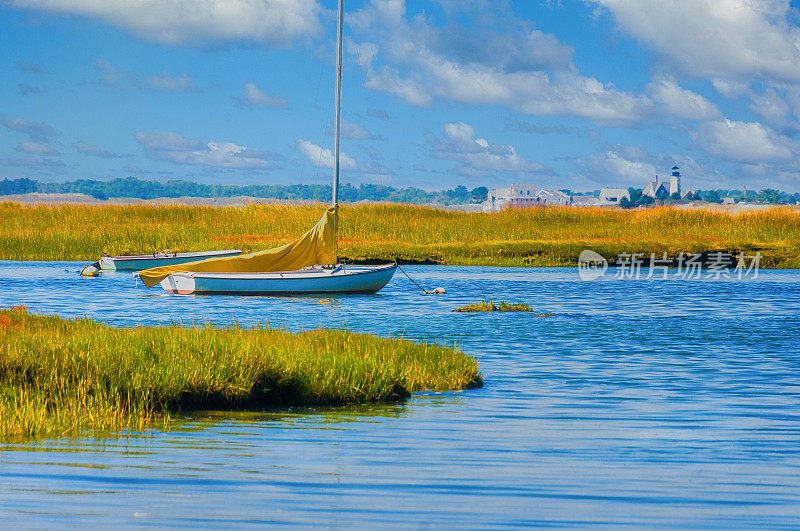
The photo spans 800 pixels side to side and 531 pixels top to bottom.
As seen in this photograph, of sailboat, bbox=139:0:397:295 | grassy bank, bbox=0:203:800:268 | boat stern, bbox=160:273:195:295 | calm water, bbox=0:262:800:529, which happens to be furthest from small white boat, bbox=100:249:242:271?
calm water, bbox=0:262:800:529

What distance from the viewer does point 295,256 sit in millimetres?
35719

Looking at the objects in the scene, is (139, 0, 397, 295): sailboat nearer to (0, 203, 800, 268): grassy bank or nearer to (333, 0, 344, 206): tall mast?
(333, 0, 344, 206): tall mast

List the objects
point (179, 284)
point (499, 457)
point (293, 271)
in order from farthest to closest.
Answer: point (179, 284), point (293, 271), point (499, 457)

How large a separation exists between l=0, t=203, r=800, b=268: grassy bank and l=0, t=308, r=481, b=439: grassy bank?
3939 cm

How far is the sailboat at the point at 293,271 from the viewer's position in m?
35.5

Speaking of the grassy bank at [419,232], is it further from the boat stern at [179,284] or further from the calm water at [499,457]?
the calm water at [499,457]

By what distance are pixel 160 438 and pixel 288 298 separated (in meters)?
25.1

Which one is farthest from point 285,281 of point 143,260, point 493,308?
point 143,260

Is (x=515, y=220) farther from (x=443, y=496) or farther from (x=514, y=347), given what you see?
(x=443, y=496)

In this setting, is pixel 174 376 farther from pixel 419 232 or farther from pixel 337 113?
pixel 419 232

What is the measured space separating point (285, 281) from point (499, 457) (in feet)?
81.9

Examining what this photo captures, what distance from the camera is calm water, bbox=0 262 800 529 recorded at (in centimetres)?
864

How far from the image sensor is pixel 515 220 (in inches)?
2810

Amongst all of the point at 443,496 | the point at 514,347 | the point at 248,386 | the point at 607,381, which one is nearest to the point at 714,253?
the point at 514,347
